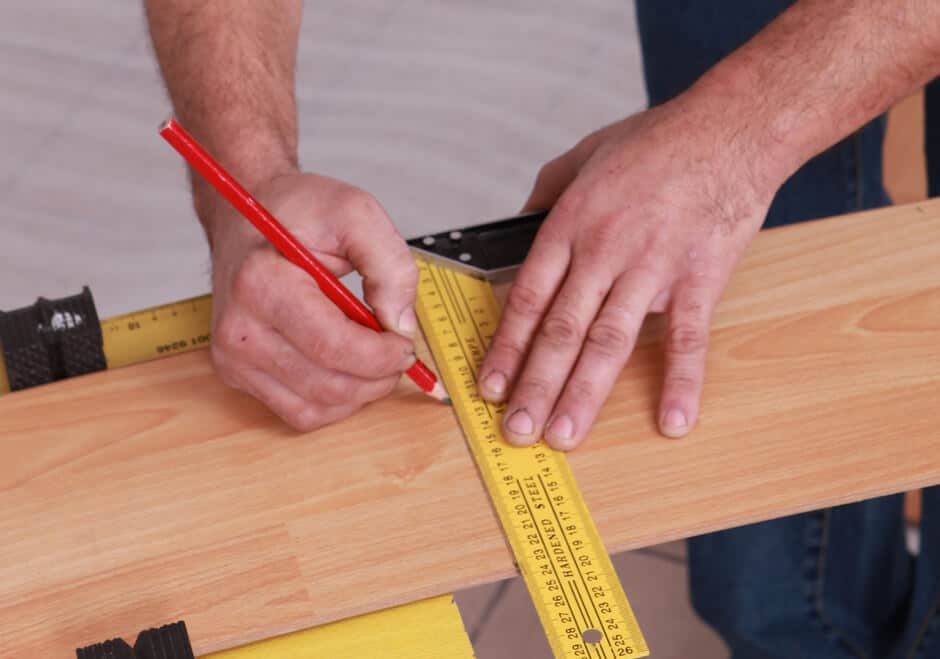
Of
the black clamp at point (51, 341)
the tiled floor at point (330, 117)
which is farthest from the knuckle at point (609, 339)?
the tiled floor at point (330, 117)

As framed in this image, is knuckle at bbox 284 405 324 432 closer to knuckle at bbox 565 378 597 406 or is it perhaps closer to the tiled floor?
knuckle at bbox 565 378 597 406

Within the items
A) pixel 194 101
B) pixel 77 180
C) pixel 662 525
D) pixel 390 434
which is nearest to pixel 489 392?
pixel 390 434

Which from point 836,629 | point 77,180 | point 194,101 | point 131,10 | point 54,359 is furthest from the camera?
point 131,10

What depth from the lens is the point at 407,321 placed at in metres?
1.25

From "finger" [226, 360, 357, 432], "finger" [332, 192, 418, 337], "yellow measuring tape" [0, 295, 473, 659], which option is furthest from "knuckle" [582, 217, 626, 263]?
"yellow measuring tape" [0, 295, 473, 659]

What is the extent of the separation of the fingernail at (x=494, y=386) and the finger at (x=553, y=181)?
0.31 meters

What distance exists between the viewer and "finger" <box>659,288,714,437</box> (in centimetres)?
121

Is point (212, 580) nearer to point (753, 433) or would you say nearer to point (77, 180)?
point (753, 433)

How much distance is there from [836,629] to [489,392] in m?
1.48

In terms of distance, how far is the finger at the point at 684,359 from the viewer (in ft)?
3.98

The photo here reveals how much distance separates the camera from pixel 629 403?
128cm

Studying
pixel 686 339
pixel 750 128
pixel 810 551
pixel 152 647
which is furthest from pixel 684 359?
pixel 810 551

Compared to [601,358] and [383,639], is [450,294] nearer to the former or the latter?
[601,358]

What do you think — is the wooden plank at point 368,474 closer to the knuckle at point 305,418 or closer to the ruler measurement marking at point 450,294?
the knuckle at point 305,418
